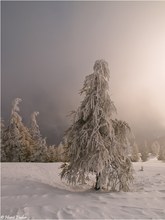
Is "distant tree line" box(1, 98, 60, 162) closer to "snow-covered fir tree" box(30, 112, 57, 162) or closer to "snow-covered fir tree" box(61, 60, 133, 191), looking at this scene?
"snow-covered fir tree" box(30, 112, 57, 162)

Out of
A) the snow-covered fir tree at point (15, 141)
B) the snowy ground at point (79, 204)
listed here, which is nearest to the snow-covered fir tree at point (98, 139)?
the snowy ground at point (79, 204)

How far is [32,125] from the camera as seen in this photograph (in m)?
46.8

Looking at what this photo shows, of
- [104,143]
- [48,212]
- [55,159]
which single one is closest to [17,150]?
[55,159]

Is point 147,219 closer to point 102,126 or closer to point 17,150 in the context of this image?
point 102,126

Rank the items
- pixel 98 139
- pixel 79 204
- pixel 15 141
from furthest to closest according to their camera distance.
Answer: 1. pixel 15 141
2. pixel 98 139
3. pixel 79 204

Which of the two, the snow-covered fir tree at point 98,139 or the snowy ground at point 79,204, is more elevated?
the snow-covered fir tree at point 98,139

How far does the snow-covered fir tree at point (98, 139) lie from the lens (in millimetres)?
14984

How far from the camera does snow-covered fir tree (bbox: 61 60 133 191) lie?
49.2 feet

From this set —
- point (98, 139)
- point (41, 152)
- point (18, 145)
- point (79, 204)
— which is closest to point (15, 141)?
point (18, 145)

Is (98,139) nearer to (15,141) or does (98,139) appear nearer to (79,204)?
(79,204)

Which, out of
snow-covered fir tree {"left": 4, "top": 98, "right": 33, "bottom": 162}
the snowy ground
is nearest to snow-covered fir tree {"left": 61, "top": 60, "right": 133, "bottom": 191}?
the snowy ground

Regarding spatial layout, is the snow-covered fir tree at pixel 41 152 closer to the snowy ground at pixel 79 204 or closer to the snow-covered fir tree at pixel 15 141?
the snow-covered fir tree at pixel 15 141

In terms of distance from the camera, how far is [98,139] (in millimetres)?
14922

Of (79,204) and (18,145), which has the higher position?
(18,145)
